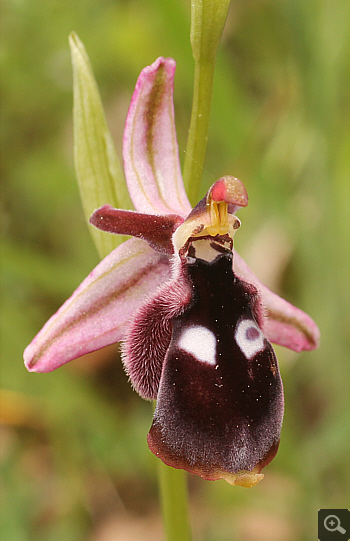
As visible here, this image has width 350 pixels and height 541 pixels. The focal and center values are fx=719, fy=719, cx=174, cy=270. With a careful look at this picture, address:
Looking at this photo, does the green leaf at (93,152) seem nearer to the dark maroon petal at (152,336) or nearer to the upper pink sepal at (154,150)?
the upper pink sepal at (154,150)

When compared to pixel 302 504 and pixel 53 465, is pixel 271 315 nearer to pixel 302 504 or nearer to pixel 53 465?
pixel 302 504

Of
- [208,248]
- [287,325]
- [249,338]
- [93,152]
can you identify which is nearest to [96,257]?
[93,152]

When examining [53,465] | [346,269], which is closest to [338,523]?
[346,269]

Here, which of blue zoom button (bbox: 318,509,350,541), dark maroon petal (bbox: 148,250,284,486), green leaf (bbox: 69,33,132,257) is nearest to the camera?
dark maroon petal (bbox: 148,250,284,486)

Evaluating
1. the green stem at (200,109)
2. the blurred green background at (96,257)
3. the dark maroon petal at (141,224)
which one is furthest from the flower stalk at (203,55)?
the blurred green background at (96,257)

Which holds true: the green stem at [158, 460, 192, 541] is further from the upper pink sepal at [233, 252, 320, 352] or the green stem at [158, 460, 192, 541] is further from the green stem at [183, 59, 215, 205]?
the green stem at [183, 59, 215, 205]

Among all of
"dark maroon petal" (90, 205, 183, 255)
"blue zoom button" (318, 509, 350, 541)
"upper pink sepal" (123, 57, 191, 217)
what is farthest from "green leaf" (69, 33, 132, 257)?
"blue zoom button" (318, 509, 350, 541)
